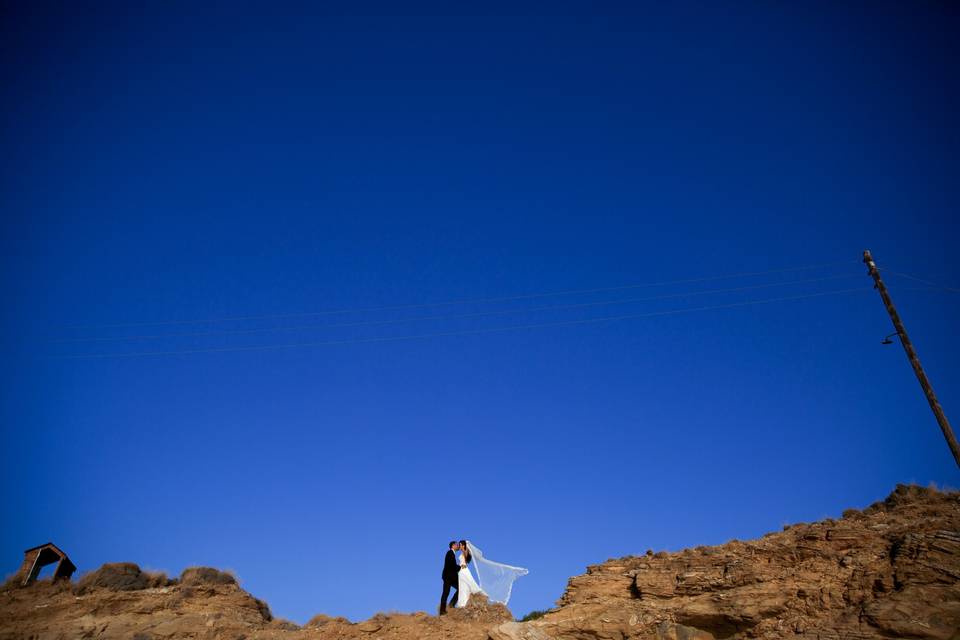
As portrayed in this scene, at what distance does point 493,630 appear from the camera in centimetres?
1414

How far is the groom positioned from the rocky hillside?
1.00m

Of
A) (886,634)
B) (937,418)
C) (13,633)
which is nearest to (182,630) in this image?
(13,633)

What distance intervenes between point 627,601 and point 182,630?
12.8 meters

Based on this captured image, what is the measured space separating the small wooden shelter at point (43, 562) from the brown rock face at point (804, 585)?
1808 cm

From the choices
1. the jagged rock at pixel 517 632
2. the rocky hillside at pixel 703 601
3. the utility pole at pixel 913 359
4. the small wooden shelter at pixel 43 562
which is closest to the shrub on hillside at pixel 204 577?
the rocky hillside at pixel 703 601

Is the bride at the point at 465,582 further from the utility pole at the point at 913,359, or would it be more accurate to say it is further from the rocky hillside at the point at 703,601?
the utility pole at the point at 913,359

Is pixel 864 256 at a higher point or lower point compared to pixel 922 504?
higher

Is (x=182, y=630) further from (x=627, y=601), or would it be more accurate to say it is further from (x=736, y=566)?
(x=736, y=566)

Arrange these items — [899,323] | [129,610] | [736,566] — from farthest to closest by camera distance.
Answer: [899,323]
[129,610]
[736,566]

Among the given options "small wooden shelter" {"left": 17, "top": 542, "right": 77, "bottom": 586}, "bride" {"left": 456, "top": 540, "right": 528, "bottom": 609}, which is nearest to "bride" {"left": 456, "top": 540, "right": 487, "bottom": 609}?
"bride" {"left": 456, "top": 540, "right": 528, "bottom": 609}

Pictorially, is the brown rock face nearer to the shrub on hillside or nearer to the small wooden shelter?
the shrub on hillside

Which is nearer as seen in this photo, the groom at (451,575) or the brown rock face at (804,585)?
the brown rock face at (804,585)

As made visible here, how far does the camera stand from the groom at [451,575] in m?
17.1

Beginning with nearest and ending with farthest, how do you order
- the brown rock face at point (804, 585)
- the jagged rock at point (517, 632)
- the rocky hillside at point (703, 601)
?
the brown rock face at point (804, 585) → the rocky hillside at point (703, 601) → the jagged rock at point (517, 632)
